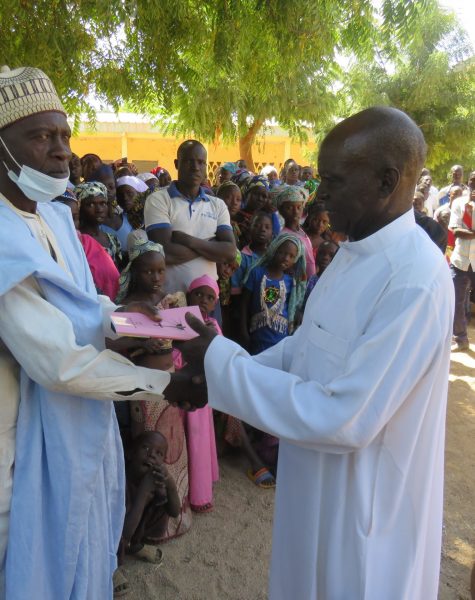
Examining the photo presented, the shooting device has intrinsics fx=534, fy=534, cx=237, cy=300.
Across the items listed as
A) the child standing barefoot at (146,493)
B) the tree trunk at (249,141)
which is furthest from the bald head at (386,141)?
the tree trunk at (249,141)

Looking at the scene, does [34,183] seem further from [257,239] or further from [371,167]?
[257,239]

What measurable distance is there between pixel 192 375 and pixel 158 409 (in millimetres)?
1442

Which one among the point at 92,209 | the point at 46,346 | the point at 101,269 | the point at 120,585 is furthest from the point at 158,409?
the point at 92,209

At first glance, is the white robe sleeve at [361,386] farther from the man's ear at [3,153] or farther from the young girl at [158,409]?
the young girl at [158,409]

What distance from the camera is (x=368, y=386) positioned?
1346 mm

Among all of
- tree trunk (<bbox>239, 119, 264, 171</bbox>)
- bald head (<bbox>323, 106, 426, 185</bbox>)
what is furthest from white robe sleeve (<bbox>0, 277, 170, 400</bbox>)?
tree trunk (<bbox>239, 119, 264, 171</bbox>)

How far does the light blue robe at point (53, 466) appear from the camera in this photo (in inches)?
65.7

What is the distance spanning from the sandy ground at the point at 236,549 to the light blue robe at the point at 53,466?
1.29 m

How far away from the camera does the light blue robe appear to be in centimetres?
167

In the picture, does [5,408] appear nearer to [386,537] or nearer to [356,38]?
[386,537]

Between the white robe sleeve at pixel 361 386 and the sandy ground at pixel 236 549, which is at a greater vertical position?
the white robe sleeve at pixel 361 386

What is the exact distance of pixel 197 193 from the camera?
4465mm

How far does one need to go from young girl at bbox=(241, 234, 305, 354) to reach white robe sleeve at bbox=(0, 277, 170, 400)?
8.94 ft

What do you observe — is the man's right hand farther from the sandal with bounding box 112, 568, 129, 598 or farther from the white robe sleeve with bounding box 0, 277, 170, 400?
the sandal with bounding box 112, 568, 129, 598
